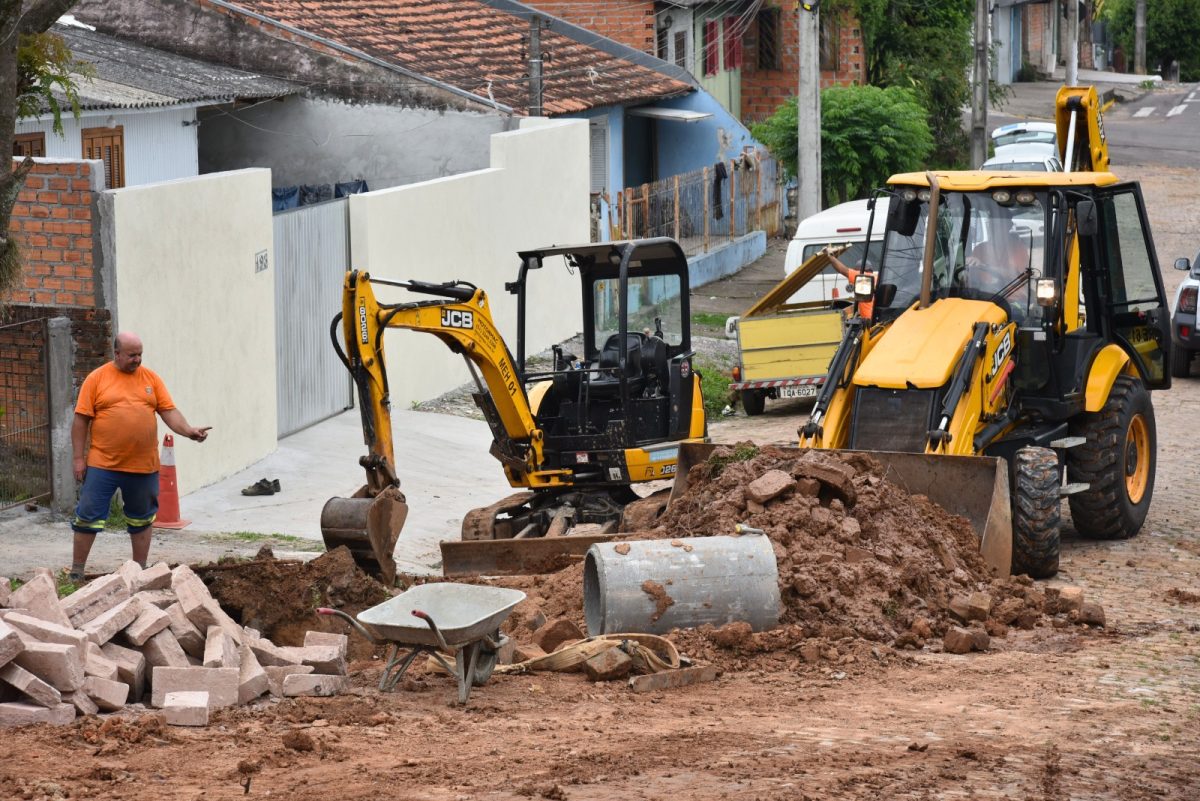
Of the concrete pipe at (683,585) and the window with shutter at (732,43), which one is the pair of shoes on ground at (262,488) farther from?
the window with shutter at (732,43)

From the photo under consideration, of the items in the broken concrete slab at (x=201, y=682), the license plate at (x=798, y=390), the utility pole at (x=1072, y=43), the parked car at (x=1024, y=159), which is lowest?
the broken concrete slab at (x=201, y=682)

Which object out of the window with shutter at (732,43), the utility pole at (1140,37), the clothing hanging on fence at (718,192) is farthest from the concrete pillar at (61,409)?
the utility pole at (1140,37)

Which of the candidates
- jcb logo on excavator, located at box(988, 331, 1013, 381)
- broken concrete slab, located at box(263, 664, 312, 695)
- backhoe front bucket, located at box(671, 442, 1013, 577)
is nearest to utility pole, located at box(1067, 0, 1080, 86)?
jcb logo on excavator, located at box(988, 331, 1013, 381)

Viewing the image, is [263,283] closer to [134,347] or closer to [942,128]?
[134,347]

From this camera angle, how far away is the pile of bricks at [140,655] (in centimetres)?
790

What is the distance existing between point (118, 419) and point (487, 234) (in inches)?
442

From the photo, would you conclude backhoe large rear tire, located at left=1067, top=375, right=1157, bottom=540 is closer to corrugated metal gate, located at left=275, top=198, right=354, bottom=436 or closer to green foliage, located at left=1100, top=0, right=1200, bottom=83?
corrugated metal gate, located at left=275, top=198, right=354, bottom=436

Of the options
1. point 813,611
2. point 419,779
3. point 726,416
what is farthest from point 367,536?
point 726,416

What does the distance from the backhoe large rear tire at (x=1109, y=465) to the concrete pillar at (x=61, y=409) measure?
7808 millimetres

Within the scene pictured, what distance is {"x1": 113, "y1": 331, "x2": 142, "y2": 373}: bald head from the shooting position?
10.9 m

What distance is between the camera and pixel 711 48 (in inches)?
1497

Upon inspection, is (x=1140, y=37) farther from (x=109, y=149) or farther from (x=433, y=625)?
(x=433, y=625)

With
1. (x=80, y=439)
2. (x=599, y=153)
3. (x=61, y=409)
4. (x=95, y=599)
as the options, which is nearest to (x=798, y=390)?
(x=61, y=409)

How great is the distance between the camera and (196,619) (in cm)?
892
